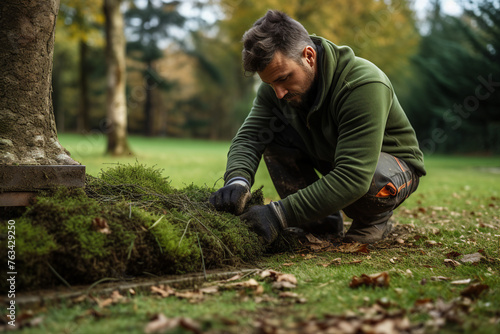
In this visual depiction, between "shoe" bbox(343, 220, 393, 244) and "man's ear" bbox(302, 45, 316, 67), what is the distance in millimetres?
1353

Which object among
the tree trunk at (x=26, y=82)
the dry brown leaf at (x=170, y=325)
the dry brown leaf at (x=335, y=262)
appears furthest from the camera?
the dry brown leaf at (x=335, y=262)

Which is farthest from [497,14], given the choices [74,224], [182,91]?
[182,91]

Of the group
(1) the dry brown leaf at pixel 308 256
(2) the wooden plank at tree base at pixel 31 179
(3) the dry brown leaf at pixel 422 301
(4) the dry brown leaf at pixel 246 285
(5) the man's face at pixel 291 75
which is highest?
(5) the man's face at pixel 291 75

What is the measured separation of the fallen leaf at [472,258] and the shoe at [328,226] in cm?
101

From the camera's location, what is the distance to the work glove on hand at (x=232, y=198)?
9.70 ft

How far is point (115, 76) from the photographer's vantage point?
11.4 m

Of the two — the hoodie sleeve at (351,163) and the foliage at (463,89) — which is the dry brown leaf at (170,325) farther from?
the foliage at (463,89)

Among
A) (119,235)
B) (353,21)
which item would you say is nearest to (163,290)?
(119,235)

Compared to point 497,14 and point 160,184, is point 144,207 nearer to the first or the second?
point 160,184

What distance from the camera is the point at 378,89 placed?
286 cm

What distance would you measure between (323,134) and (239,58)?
28096 millimetres

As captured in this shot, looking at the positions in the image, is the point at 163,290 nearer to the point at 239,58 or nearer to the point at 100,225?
the point at 100,225

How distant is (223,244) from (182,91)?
40.5m

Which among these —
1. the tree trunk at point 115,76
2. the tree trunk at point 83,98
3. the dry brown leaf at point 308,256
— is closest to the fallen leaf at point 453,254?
the dry brown leaf at point 308,256
